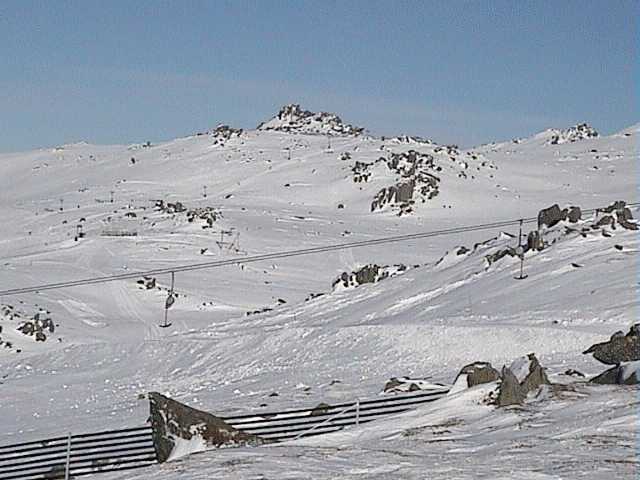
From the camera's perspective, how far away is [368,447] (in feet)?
Result: 37.8

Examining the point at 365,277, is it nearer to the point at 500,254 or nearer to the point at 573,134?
the point at 500,254

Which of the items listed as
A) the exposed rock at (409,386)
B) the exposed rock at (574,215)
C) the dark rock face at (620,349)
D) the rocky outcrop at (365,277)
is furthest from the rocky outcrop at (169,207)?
the dark rock face at (620,349)

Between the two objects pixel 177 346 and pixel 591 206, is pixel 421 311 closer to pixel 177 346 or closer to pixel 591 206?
pixel 177 346

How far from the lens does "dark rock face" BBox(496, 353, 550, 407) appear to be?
13195 mm

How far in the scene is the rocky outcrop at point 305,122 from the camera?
5349 inches

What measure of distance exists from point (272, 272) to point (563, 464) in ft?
123

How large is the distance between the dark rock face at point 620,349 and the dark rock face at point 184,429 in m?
7.36

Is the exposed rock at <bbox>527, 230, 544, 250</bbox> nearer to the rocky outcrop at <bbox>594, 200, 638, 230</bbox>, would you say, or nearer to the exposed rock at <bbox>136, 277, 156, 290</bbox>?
the rocky outcrop at <bbox>594, 200, 638, 230</bbox>

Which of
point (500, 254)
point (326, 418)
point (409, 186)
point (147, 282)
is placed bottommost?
point (326, 418)

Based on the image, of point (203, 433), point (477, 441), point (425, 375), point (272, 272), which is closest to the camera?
point (477, 441)

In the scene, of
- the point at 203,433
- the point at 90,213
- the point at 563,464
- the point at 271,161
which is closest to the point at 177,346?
the point at 203,433

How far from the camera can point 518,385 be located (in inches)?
528

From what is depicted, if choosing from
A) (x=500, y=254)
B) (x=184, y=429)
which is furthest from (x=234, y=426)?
(x=500, y=254)

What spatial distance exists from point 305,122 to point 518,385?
13479cm
